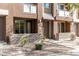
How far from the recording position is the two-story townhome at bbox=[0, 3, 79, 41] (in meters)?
19.0

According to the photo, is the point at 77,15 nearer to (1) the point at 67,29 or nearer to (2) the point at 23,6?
(1) the point at 67,29

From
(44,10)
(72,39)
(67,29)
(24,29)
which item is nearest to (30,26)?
(24,29)

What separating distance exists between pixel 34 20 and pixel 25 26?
1.19 m

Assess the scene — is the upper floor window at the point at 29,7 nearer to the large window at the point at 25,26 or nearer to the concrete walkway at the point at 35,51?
the large window at the point at 25,26

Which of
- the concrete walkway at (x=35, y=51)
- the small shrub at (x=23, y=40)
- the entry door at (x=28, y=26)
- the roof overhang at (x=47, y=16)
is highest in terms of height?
the roof overhang at (x=47, y=16)

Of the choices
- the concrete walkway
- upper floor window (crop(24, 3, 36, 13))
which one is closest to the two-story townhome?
upper floor window (crop(24, 3, 36, 13))

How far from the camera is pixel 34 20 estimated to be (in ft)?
77.0

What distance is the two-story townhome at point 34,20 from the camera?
62.4 feet

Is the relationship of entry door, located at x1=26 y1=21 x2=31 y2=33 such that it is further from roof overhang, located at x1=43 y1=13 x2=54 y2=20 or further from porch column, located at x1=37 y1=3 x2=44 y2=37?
roof overhang, located at x1=43 y1=13 x2=54 y2=20

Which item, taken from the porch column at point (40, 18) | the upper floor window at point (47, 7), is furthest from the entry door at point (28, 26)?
the upper floor window at point (47, 7)

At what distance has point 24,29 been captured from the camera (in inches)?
910

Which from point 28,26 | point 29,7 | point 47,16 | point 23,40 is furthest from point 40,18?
point 23,40

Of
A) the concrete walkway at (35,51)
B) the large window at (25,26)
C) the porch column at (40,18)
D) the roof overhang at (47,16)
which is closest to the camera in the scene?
the concrete walkway at (35,51)

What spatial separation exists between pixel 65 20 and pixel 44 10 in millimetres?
3960
